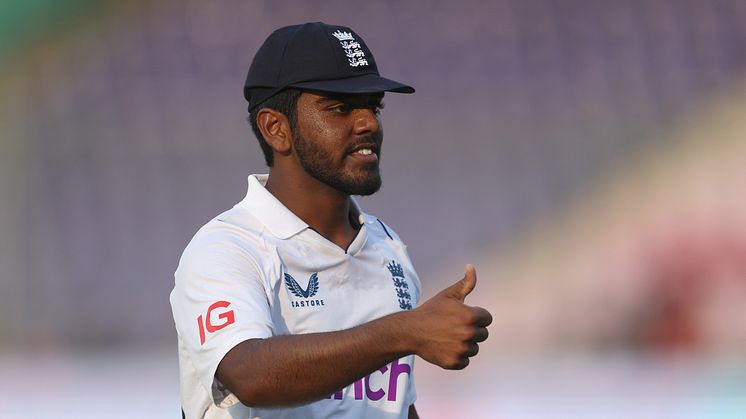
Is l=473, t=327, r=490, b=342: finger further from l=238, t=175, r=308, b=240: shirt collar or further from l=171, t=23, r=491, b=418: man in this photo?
l=238, t=175, r=308, b=240: shirt collar

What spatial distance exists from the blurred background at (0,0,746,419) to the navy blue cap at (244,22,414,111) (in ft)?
11.1

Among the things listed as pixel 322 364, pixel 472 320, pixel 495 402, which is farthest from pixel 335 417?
pixel 495 402

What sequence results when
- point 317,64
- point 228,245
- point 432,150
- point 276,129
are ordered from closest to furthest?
1. point 228,245
2. point 317,64
3. point 276,129
4. point 432,150

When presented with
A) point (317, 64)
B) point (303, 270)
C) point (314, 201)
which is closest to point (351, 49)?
point (317, 64)

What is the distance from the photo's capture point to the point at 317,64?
6.88 ft

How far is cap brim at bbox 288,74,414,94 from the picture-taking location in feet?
6.75

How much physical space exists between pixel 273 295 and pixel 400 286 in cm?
39

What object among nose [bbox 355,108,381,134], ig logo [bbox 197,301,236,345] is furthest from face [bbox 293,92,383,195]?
ig logo [bbox 197,301,236,345]

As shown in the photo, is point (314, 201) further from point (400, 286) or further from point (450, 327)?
point (450, 327)

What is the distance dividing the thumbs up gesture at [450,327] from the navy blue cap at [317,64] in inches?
21.2

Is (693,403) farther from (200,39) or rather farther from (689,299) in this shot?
(200,39)

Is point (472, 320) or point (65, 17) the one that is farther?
point (65, 17)

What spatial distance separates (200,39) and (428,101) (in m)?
1.18

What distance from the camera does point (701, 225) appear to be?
18.3ft
